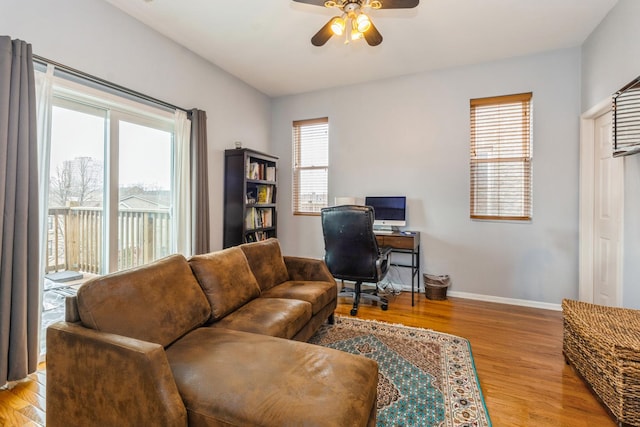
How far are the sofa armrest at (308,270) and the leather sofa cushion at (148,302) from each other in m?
1.11

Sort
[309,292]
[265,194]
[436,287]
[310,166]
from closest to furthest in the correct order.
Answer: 1. [309,292]
2. [436,287]
3. [265,194]
4. [310,166]

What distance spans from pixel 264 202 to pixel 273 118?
1481 mm

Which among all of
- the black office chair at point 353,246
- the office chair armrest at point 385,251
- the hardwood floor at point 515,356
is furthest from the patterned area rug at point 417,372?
the office chair armrest at point 385,251

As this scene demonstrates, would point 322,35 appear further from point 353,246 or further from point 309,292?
point 309,292

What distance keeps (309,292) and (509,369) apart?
1.51 meters

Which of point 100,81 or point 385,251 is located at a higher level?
point 100,81

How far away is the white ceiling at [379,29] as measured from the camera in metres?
2.51

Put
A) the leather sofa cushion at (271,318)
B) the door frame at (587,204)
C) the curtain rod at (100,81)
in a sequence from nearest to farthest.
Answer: the leather sofa cushion at (271,318), the curtain rod at (100,81), the door frame at (587,204)

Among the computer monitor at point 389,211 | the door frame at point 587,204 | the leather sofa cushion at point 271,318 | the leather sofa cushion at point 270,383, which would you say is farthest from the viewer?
the computer monitor at point 389,211

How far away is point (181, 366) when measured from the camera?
1.27 metres

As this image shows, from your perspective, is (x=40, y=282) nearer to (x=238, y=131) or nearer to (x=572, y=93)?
(x=238, y=131)

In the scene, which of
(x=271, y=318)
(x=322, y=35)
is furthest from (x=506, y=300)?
(x=322, y=35)

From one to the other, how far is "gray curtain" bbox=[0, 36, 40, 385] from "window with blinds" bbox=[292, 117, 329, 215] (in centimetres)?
305

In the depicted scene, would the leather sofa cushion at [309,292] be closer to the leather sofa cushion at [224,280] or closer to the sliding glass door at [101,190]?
the leather sofa cushion at [224,280]
